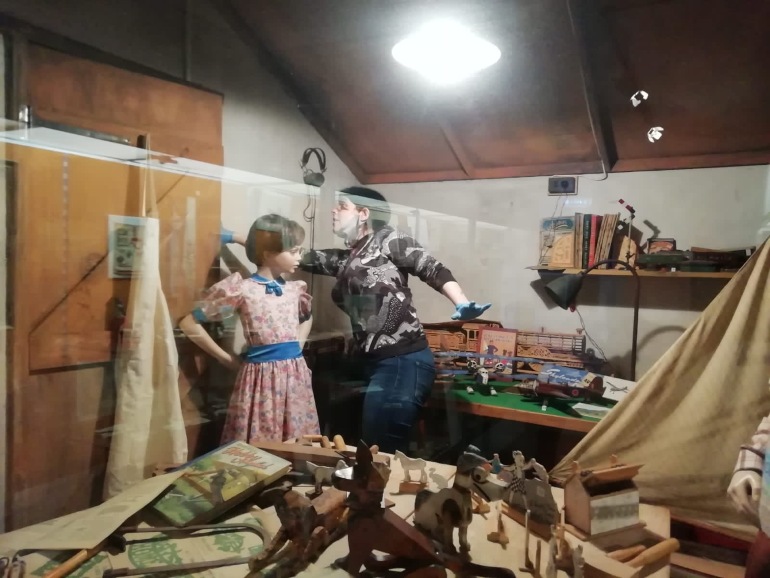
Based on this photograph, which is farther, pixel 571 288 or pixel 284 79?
pixel 284 79

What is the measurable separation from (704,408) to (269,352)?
1.10m

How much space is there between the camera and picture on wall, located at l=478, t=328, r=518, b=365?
1562 millimetres

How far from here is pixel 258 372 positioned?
1.51 meters

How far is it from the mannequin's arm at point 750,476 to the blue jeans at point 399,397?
2.70 feet

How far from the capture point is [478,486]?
2.97ft

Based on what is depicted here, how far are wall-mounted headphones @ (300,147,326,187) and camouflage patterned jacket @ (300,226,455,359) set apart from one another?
25cm

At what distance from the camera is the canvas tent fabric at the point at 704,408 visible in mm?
1064

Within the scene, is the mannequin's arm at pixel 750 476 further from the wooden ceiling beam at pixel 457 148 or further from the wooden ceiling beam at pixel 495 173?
the wooden ceiling beam at pixel 457 148

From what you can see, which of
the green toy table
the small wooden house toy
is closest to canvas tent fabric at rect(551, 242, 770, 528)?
the green toy table

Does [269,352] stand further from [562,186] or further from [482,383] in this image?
[562,186]

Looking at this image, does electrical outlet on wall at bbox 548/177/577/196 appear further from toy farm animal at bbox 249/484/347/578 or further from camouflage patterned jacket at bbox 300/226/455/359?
toy farm animal at bbox 249/484/347/578

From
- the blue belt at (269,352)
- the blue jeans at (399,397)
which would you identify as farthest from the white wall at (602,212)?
the blue belt at (269,352)

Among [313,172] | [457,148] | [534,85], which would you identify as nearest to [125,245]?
[313,172]

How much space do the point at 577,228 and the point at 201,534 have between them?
3.97 feet
